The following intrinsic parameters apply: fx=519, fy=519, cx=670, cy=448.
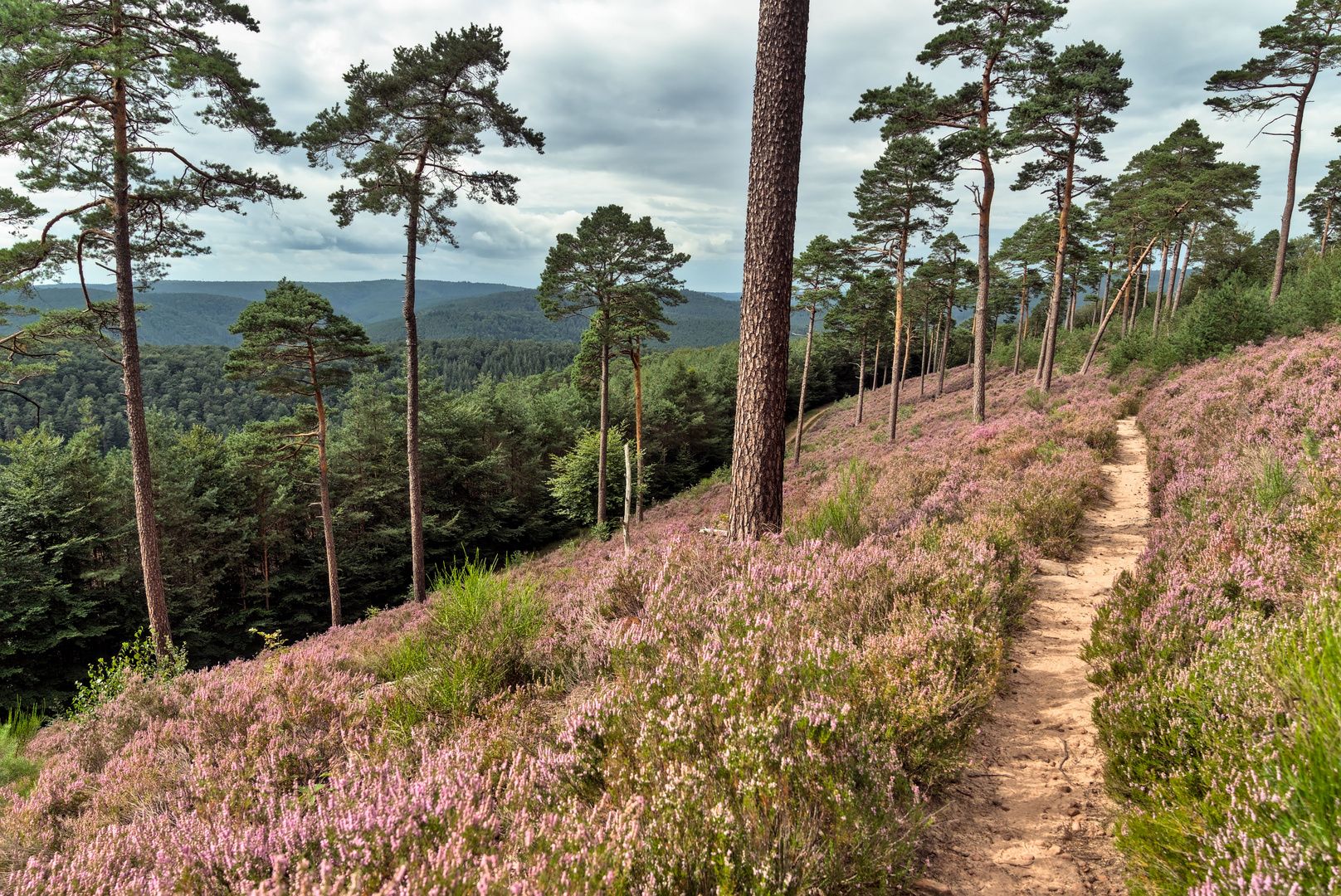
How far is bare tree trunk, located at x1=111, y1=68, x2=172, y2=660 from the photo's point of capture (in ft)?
31.5

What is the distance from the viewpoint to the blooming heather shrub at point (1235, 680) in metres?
1.58

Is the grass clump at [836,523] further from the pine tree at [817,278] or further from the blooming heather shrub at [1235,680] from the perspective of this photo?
the pine tree at [817,278]

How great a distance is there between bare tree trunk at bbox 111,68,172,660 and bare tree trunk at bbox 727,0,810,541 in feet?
37.0

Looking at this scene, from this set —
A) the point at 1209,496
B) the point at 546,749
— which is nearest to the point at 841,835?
the point at 546,749

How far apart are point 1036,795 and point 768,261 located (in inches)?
184

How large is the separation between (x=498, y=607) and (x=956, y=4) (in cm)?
1830

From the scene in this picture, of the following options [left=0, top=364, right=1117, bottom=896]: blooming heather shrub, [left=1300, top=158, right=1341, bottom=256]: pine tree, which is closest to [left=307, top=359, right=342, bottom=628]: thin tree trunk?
[left=0, top=364, right=1117, bottom=896]: blooming heather shrub

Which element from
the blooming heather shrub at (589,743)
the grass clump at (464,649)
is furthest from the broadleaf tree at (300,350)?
the grass clump at (464,649)

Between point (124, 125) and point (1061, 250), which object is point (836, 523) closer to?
point (124, 125)

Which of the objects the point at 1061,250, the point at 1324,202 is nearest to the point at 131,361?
the point at 1061,250

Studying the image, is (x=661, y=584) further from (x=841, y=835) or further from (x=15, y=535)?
(x=15, y=535)

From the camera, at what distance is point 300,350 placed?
17.3 m

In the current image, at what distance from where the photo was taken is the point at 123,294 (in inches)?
387

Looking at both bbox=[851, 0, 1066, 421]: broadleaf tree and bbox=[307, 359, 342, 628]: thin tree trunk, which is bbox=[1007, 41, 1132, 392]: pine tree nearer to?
bbox=[851, 0, 1066, 421]: broadleaf tree
